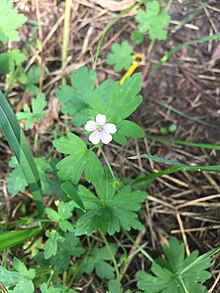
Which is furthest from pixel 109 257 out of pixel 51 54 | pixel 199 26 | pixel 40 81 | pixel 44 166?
pixel 199 26

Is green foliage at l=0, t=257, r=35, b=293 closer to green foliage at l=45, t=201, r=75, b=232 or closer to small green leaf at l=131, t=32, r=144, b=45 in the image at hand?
green foliage at l=45, t=201, r=75, b=232

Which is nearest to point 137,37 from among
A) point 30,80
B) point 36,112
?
point 30,80

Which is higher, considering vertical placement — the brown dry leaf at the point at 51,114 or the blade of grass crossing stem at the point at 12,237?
the brown dry leaf at the point at 51,114

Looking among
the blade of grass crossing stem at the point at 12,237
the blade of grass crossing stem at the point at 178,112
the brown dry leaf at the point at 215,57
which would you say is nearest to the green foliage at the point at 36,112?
the blade of grass crossing stem at the point at 12,237

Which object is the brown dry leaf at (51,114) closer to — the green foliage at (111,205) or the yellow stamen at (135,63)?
the yellow stamen at (135,63)

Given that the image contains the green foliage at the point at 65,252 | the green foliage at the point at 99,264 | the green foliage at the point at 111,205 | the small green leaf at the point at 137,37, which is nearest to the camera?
the green foliage at the point at 111,205

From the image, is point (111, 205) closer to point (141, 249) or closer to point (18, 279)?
point (141, 249)
